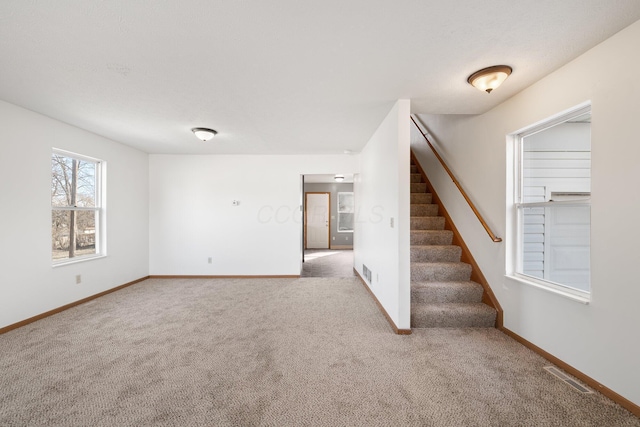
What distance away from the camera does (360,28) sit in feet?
5.61

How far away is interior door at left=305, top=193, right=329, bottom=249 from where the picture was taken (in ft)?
31.5

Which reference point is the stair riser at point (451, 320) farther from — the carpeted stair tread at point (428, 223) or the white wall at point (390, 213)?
the carpeted stair tread at point (428, 223)

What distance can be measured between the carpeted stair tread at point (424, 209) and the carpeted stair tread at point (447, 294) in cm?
142

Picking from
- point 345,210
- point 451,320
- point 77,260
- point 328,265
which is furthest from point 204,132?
point 345,210

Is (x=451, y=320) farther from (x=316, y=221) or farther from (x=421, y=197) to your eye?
(x=316, y=221)

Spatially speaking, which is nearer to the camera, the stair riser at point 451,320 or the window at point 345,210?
the stair riser at point 451,320

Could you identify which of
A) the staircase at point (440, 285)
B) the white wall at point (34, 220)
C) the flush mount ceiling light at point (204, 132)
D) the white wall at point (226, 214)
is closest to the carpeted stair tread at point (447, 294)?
the staircase at point (440, 285)

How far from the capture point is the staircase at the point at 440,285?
2.89m

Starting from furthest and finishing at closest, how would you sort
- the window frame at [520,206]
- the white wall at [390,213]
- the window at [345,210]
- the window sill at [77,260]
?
the window at [345,210] < the window sill at [77,260] < the white wall at [390,213] < the window frame at [520,206]

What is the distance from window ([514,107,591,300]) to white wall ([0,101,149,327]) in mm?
5350

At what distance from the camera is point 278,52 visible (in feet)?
6.41

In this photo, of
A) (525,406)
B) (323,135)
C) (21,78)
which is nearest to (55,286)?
(21,78)

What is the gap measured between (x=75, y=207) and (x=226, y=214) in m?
2.21

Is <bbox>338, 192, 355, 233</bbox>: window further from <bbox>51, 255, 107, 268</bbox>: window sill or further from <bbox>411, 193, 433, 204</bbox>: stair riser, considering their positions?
<bbox>51, 255, 107, 268</bbox>: window sill
